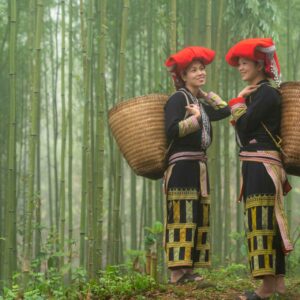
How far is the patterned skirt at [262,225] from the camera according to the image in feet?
10.3

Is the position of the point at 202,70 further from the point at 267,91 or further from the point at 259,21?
the point at 259,21

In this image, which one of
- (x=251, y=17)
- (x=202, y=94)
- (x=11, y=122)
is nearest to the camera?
(x=202, y=94)

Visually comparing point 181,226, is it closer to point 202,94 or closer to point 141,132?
point 141,132

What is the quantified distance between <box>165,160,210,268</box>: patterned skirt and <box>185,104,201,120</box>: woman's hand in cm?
29

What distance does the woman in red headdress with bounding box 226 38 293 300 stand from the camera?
3131 millimetres

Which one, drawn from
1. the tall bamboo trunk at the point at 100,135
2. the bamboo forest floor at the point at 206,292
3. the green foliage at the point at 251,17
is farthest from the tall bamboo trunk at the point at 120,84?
the green foliage at the point at 251,17

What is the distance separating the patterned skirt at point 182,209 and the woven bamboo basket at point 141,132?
5.1 inches

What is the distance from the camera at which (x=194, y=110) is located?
357 centimetres

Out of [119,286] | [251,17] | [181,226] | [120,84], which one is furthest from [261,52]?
[251,17]

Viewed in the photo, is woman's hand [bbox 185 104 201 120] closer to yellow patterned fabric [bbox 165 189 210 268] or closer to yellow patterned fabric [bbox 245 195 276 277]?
yellow patterned fabric [bbox 165 189 210 268]

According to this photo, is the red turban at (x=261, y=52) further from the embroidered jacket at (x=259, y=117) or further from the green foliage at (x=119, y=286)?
the green foliage at (x=119, y=286)

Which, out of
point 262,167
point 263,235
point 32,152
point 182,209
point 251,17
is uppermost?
point 251,17

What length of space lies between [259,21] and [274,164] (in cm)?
382

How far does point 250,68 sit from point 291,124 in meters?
0.38
